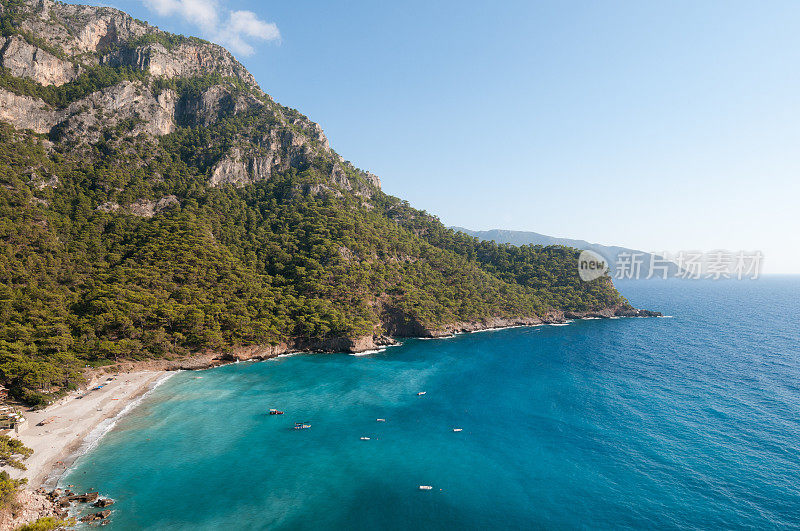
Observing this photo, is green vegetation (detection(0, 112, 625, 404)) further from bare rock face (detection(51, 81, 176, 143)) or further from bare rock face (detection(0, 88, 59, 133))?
bare rock face (detection(0, 88, 59, 133))

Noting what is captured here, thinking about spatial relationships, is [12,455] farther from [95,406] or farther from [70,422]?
[95,406]

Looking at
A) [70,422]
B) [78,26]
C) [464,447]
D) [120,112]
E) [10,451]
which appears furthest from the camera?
[78,26]

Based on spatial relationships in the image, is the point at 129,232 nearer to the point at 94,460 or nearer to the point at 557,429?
the point at 94,460

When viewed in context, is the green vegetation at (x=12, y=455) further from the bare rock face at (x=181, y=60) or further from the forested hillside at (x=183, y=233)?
the bare rock face at (x=181, y=60)

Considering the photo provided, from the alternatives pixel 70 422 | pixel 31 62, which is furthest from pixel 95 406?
pixel 31 62

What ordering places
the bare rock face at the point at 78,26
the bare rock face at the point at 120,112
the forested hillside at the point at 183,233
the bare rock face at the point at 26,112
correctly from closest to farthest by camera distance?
the forested hillside at the point at 183,233 < the bare rock face at the point at 26,112 < the bare rock face at the point at 120,112 < the bare rock face at the point at 78,26

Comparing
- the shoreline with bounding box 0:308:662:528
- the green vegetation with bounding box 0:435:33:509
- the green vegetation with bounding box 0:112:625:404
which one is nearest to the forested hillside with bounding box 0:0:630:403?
the green vegetation with bounding box 0:112:625:404

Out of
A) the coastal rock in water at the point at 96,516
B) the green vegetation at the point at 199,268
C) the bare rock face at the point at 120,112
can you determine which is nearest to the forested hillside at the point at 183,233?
the green vegetation at the point at 199,268
